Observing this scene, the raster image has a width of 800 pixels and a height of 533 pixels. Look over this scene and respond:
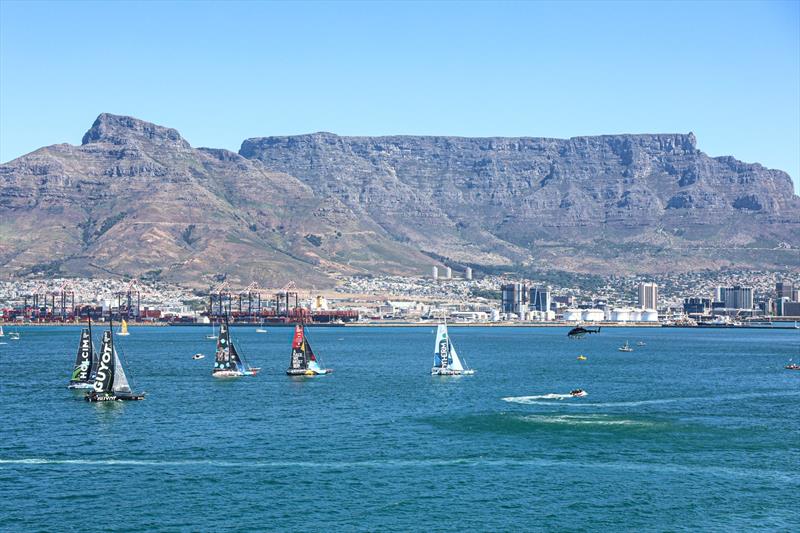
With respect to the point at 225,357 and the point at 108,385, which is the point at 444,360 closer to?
the point at 225,357

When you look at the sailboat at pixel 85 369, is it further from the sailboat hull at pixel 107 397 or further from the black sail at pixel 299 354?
the black sail at pixel 299 354

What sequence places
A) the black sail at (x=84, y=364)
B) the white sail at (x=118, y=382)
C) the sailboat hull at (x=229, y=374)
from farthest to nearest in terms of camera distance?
the sailboat hull at (x=229, y=374) < the black sail at (x=84, y=364) < the white sail at (x=118, y=382)

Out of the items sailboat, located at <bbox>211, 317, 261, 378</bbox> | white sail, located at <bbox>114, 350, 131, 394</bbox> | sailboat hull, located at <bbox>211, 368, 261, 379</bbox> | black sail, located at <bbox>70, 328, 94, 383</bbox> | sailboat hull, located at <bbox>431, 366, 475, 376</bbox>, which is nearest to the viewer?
white sail, located at <bbox>114, 350, 131, 394</bbox>

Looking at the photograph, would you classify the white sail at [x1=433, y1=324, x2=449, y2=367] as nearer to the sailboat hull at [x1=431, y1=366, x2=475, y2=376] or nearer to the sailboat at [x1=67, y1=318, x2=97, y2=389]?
the sailboat hull at [x1=431, y1=366, x2=475, y2=376]

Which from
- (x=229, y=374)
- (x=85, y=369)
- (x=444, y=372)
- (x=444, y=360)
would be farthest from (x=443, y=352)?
(x=85, y=369)

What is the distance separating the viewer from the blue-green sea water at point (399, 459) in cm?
6925

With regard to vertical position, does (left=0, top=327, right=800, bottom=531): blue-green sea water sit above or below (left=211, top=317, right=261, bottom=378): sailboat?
below

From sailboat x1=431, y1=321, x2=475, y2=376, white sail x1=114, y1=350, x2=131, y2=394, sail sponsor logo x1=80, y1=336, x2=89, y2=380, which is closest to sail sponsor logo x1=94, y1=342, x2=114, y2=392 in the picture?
white sail x1=114, y1=350, x2=131, y2=394

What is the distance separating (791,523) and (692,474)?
13.9 metres

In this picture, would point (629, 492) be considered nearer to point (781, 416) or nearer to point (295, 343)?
point (781, 416)

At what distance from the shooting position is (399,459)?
86.2 meters

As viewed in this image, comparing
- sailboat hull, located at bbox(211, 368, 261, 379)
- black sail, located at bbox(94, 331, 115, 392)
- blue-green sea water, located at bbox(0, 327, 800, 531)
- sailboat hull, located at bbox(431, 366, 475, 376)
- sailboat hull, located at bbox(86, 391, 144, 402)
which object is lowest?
blue-green sea water, located at bbox(0, 327, 800, 531)

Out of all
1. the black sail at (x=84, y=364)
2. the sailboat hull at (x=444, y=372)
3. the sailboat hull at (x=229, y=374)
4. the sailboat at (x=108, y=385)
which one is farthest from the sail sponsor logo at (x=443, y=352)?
the sailboat at (x=108, y=385)

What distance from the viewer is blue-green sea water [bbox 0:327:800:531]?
69250 millimetres
